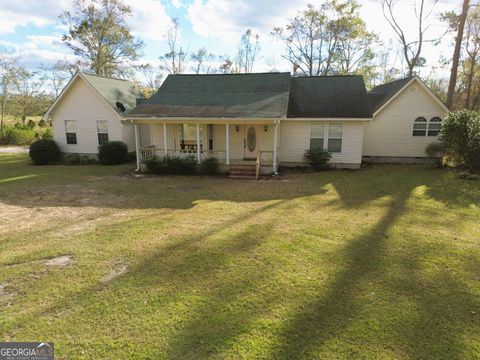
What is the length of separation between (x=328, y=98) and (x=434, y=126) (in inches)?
242

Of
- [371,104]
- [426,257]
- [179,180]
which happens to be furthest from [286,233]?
[371,104]

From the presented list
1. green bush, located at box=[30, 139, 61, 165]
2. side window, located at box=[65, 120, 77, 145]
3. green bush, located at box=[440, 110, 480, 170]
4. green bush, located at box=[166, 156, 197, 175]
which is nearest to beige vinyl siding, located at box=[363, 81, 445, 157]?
green bush, located at box=[440, 110, 480, 170]

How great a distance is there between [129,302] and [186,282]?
92 centimetres

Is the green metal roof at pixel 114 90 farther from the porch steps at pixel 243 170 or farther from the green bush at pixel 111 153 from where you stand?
the porch steps at pixel 243 170

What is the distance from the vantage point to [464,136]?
1315 cm

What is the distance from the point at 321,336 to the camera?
367 centimetres

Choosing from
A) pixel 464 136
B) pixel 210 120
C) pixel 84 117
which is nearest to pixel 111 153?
pixel 84 117

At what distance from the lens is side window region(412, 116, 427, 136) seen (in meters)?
16.6

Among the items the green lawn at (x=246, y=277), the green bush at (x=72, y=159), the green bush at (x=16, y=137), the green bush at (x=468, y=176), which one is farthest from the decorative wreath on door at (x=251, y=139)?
the green bush at (x=16, y=137)

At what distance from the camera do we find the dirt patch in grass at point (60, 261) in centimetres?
548

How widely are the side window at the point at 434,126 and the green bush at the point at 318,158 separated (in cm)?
641

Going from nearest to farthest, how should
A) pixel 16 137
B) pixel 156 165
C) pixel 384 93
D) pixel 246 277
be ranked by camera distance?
pixel 246 277 < pixel 156 165 < pixel 384 93 < pixel 16 137

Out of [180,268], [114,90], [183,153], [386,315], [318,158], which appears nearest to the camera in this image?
[386,315]

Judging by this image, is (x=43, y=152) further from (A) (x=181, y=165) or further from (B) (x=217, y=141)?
(B) (x=217, y=141)
